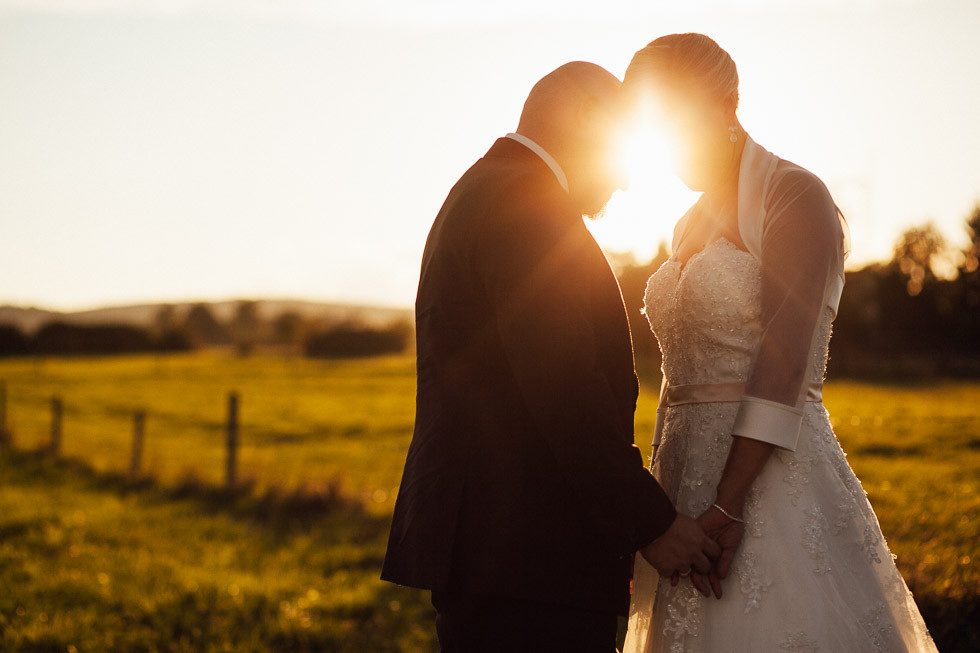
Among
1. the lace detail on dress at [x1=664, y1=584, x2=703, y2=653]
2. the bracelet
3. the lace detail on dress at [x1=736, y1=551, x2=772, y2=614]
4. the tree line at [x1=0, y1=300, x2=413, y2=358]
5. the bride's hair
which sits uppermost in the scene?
the bride's hair

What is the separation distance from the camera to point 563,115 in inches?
104

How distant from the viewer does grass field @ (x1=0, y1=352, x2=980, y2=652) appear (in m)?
5.19

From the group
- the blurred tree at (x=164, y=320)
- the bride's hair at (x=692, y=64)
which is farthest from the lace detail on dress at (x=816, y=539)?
the blurred tree at (x=164, y=320)

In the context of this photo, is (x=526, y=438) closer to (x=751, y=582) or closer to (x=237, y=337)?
(x=751, y=582)

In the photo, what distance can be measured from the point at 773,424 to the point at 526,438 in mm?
831

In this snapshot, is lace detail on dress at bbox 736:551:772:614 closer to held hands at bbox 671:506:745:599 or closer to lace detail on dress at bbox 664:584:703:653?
held hands at bbox 671:506:745:599

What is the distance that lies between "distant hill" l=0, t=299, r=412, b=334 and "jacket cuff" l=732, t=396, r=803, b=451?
3030 inches

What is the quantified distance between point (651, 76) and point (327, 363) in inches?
2687

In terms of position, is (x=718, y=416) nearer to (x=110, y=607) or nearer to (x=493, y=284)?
(x=493, y=284)

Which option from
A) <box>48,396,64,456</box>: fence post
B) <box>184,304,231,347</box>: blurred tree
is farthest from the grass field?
<box>184,304,231,347</box>: blurred tree

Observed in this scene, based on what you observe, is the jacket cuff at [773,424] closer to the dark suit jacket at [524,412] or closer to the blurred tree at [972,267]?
the dark suit jacket at [524,412]

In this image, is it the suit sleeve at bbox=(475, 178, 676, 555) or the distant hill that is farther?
the distant hill

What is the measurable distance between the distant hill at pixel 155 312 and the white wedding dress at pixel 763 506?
76.6 metres

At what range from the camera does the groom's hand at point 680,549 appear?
242cm
